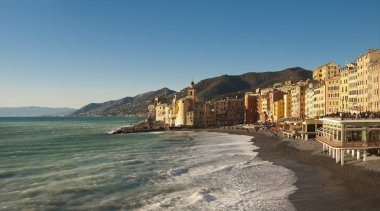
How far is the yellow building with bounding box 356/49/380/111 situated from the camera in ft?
264

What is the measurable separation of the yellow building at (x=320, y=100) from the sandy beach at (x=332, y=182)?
5264 centimetres

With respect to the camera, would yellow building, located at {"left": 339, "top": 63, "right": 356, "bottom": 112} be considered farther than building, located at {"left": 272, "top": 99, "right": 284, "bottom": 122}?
No

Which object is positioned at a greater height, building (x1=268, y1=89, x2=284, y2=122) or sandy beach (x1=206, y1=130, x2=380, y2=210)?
building (x1=268, y1=89, x2=284, y2=122)

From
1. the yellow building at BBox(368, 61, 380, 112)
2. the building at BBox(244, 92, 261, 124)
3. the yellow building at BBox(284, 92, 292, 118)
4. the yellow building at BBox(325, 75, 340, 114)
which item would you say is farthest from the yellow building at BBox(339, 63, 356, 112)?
the building at BBox(244, 92, 261, 124)

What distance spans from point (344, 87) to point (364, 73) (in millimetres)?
14968

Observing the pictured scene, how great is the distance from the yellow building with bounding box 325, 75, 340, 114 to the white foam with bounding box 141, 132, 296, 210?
5357cm

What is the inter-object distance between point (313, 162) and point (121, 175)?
2674 cm

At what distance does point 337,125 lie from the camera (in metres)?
48.1

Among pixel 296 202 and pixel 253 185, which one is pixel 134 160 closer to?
pixel 253 185

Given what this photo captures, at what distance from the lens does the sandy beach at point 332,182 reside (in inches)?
1241

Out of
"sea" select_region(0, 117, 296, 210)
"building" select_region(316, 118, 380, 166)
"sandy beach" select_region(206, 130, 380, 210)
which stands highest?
"building" select_region(316, 118, 380, 166)

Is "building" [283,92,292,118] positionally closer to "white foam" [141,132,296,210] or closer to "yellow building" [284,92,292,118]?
"yellow building" [284,92,292,118]

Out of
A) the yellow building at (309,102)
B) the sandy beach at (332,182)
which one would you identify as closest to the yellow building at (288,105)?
the yellow building at (309,102)

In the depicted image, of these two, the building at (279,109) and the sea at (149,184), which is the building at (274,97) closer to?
the building at (279,109)
